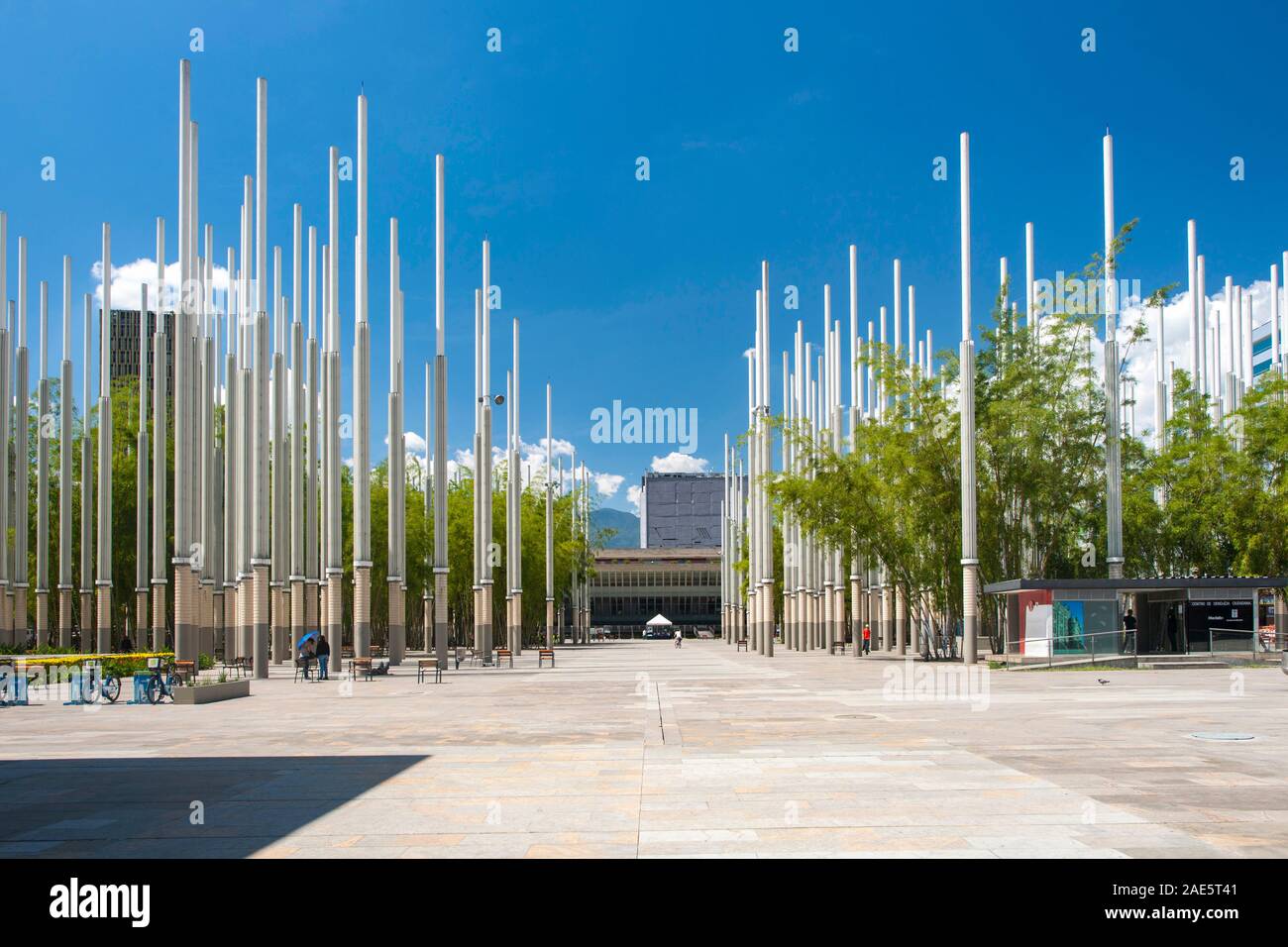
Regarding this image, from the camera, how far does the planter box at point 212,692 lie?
26702 mm

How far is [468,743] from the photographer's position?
687 inches

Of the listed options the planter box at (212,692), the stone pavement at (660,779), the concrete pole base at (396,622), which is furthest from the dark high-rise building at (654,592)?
the stone pavement at (660,779)

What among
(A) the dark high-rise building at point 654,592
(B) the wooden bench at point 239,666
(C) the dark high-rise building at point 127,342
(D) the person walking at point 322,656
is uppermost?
(C) the dark high-rise building at point 127,342

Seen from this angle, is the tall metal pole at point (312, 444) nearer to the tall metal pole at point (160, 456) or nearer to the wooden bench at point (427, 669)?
the tall metal pole at point (160, 456)

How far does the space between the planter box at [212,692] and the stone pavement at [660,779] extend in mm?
1327

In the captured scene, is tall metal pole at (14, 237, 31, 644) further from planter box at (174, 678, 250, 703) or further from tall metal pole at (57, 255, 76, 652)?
planter box at (174, 678, 250, 703)

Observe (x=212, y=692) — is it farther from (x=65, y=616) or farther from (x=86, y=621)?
(x=86, y=621)

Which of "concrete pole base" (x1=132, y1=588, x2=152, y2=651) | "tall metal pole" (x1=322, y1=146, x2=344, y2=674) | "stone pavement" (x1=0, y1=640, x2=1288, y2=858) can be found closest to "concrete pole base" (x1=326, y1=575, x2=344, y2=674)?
"tall metal pole" (x1=322, y1=146, x2=344, y2=674)

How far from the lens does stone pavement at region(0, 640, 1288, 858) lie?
9781mm

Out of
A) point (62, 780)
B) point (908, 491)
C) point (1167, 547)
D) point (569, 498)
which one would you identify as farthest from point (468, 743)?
point (569, 498)

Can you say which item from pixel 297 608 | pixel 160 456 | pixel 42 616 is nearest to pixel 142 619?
pixel 42 616

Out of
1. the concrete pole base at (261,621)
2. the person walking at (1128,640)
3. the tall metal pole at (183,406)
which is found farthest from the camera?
the concrete pole base at (261,621)

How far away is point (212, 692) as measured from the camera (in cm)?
2769
